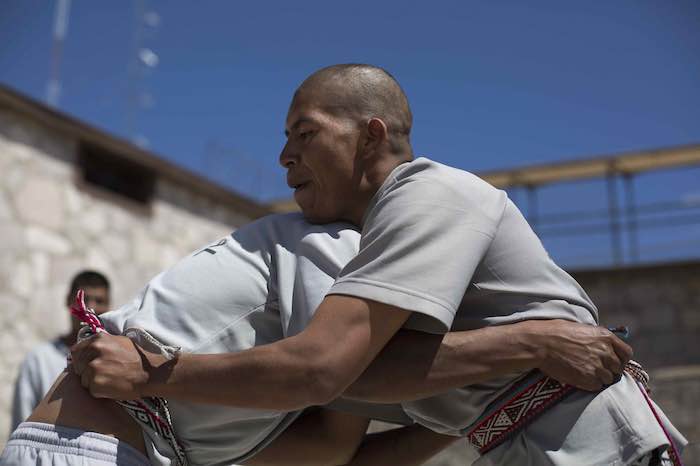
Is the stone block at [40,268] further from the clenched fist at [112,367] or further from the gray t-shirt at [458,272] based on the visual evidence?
the gray t-shirt at [458,272]

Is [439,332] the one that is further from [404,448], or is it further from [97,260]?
[97,260]

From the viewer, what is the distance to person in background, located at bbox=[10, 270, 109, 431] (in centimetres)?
488

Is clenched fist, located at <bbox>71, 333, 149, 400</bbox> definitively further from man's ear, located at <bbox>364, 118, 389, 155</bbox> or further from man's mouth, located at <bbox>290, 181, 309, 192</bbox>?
man's ear, located at <bbox>364, 118, 389, 155</bbox>

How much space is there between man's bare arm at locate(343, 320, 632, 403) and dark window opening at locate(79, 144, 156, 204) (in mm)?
8140

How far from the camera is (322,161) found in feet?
7.27

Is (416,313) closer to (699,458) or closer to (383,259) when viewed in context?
(383,259)

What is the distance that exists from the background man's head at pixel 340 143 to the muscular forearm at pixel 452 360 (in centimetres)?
49

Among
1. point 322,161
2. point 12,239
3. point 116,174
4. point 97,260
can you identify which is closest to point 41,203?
point 12,239

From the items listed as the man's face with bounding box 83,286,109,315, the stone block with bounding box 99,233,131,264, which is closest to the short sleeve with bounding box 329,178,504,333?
the man's face with bounding box 83,286,109,315

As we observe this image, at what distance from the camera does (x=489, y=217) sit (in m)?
1.93

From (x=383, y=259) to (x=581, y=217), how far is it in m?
9.93

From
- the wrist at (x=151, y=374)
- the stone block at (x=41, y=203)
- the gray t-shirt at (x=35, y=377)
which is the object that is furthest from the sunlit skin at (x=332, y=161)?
the stone block at (x=41, y=203)

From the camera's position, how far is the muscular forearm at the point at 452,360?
1.85 meters

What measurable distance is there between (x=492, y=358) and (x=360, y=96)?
2.60ft
